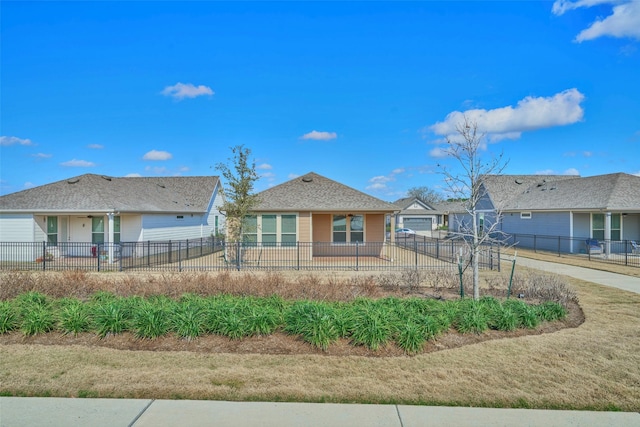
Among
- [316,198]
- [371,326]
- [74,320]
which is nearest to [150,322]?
[74,320]

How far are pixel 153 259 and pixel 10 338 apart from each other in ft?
47.3

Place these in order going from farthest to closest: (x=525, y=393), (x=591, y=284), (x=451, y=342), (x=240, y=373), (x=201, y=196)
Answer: (x=201, y=196) → (x=591, y=284) → (x=451, y=342) → (x=240, y=373) → (x=525, y=393)

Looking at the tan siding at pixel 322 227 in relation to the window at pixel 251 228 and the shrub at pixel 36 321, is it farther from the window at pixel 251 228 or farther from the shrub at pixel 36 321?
the shrub at pixel 36 321

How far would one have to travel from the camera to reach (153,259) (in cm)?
2078

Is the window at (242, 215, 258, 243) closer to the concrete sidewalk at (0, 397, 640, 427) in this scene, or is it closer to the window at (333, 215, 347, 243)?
the window at (333, 215, 347, 243)

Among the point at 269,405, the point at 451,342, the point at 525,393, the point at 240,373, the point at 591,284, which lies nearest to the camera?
the point at 269,405

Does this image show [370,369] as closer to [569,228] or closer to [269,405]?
[269,405]

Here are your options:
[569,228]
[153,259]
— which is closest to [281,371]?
[153,259]

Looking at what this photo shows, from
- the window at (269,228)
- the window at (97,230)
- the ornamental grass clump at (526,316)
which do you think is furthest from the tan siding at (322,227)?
the ornamental grass clump at (526,316)

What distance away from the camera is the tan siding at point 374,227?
21.9 metres

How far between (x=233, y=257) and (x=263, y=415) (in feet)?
48.2

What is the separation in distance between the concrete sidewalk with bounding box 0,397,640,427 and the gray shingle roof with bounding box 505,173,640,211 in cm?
2192

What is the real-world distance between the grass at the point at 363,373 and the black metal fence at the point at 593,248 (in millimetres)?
14087

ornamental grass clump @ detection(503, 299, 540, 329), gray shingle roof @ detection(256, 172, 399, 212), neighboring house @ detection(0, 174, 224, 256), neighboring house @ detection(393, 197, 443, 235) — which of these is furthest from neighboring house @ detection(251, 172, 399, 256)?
neighboring house @ detection(393, 197, 443, 235)
